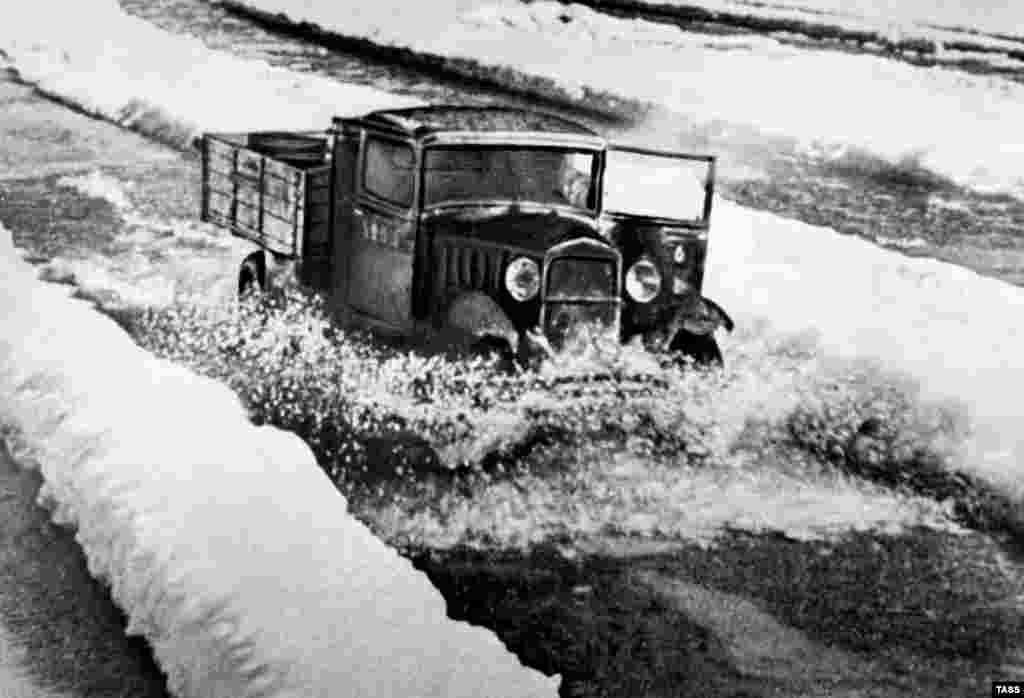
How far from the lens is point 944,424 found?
10.5 m

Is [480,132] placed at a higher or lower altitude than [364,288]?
higher

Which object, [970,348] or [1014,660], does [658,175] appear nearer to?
[970,348]

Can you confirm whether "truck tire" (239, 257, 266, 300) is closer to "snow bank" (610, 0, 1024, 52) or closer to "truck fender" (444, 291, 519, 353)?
"truck fender" (444, 291, 519, 353)

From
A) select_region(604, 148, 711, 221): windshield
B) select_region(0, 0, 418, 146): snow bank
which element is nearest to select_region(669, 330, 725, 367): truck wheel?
select_region(604, 148, 711, 221): windshield

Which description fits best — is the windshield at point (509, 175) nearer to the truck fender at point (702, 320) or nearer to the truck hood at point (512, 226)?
the truck hood at point (512, 226)

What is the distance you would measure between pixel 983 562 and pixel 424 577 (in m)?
3.27

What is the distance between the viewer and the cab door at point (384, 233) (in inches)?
430

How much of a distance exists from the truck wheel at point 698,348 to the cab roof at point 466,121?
68.1 inches

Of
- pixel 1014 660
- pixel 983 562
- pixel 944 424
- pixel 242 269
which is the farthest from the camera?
pixel 242 269

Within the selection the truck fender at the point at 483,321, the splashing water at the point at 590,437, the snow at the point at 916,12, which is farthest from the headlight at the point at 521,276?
the snow at the point at 916,12

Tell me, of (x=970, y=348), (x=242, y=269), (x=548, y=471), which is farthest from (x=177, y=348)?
(x=970, y=348)

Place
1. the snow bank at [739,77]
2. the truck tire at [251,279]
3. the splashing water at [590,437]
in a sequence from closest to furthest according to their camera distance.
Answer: the splashing water at [590,437]
the truck tire at [251,279]
the snow bank at [739,77]

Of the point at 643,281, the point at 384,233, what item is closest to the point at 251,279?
the point at 384,233

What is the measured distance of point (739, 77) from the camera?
29.0 metres
